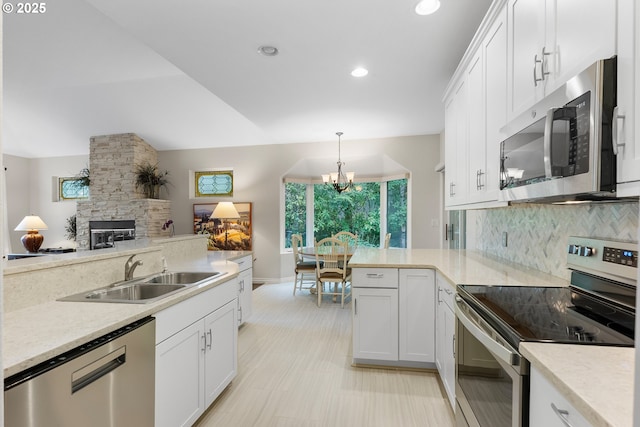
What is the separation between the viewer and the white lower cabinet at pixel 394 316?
96.6 inches

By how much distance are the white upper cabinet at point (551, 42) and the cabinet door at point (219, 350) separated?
6.88 feet

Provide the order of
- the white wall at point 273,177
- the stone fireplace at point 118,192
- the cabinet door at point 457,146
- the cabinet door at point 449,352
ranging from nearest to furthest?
the cabinet door at point 449,352 → the cabinet door at point 457,146 → the white wall at point 273,177 → the stone fireplace at point 118,192

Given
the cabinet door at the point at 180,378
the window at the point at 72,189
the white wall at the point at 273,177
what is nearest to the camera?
the cabinet door at the point at 180,378

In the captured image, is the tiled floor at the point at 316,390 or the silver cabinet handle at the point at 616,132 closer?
the silver cabinet handle at the point at 616,132

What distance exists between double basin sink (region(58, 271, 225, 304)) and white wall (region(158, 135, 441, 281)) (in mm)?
3743

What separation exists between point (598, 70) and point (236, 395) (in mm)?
2607

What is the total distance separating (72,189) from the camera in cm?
718

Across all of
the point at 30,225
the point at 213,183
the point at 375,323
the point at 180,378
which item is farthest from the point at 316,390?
the point at 30,225

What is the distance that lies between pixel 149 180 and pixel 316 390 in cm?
559

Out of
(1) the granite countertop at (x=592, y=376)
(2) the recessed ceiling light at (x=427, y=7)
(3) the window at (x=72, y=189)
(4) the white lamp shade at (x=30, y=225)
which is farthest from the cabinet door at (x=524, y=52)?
(3) the window at (x=72, y=189)

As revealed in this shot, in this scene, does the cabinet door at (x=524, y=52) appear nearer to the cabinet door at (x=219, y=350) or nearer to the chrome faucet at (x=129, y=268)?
the cabinet door at (x=219, y=350)

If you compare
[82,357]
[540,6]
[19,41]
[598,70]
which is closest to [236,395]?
[82,357]

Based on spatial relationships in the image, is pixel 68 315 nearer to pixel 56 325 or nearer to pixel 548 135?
pixel 56 325
